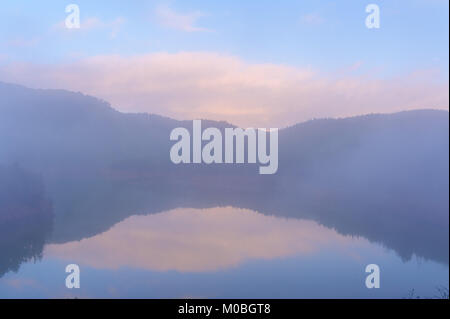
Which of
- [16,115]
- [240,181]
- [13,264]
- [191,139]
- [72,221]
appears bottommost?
[13,264]

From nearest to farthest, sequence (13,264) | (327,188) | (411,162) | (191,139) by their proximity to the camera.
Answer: (191,139), (13,264), (327,188), (411,162)

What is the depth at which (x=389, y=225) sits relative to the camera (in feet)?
18.9

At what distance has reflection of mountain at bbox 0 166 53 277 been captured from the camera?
15.2ft

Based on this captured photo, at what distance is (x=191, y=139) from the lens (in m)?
4.37

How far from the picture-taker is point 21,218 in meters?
4.96

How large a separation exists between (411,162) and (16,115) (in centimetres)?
600

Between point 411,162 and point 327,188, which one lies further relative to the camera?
point 411,162

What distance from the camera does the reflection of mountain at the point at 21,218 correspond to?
4.64 m
